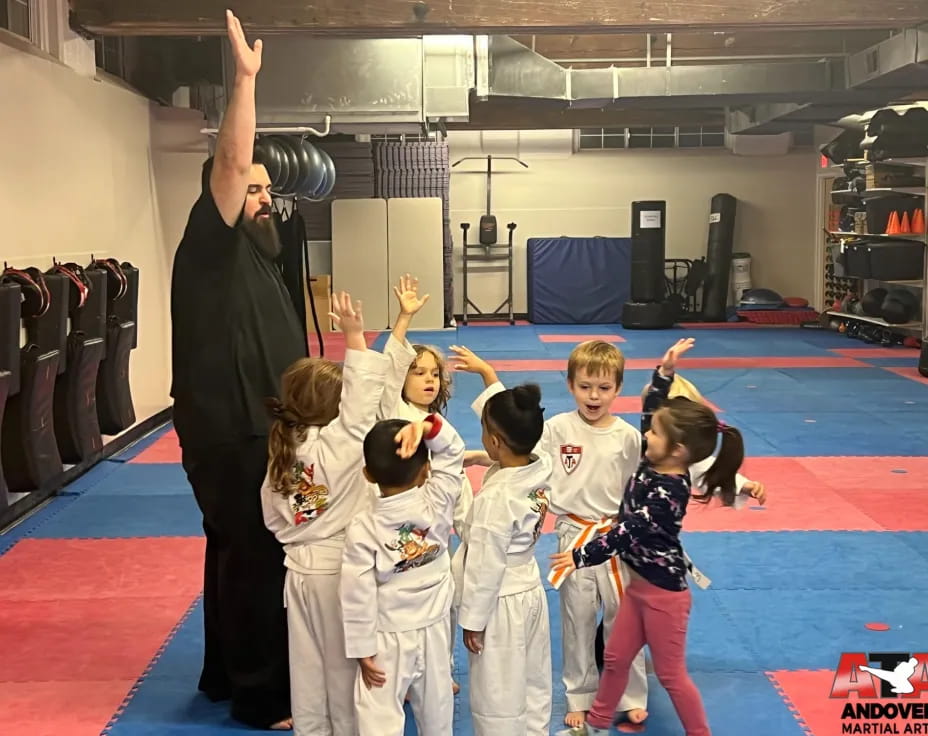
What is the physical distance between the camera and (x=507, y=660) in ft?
8.24

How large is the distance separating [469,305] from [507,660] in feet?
43.6

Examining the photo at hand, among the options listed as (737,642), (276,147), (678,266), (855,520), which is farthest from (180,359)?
(678,266)

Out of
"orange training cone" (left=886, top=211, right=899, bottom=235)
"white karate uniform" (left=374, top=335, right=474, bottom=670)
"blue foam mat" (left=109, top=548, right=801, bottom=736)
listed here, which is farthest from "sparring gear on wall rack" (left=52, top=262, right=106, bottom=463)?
"orange training cone" (left=886, top=211, right=899, bottom=235)

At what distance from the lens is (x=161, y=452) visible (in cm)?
684

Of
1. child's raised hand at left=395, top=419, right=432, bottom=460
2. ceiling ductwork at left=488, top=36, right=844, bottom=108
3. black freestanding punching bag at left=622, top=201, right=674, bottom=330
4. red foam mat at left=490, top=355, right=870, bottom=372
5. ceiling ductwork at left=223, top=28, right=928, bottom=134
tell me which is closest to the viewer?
child's raised hand at left=395, top=419, right=432, bottom=460

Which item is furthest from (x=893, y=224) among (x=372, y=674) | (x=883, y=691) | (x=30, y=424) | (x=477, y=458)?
(x=372, y=674)

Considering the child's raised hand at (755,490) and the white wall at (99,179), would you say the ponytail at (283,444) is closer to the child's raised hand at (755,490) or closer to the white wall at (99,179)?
the child's raised hand at (755,490)

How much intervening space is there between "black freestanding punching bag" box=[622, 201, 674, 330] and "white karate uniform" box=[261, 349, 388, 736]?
11.8 m

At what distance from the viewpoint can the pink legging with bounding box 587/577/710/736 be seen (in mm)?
2592

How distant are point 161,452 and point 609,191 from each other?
1017cm

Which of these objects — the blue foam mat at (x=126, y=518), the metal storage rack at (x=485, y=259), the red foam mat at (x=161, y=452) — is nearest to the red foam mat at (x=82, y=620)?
the blue foam mat at (x=126, y=518)

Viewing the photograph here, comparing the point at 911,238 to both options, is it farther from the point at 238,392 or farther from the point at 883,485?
the point at 238,392

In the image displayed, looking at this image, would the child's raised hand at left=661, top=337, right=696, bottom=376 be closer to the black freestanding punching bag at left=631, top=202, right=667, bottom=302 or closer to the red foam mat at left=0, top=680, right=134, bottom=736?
the red foam mat at left=0, top=680, right=134, bottom=736

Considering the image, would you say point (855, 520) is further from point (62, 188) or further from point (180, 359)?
point (62, 188)
